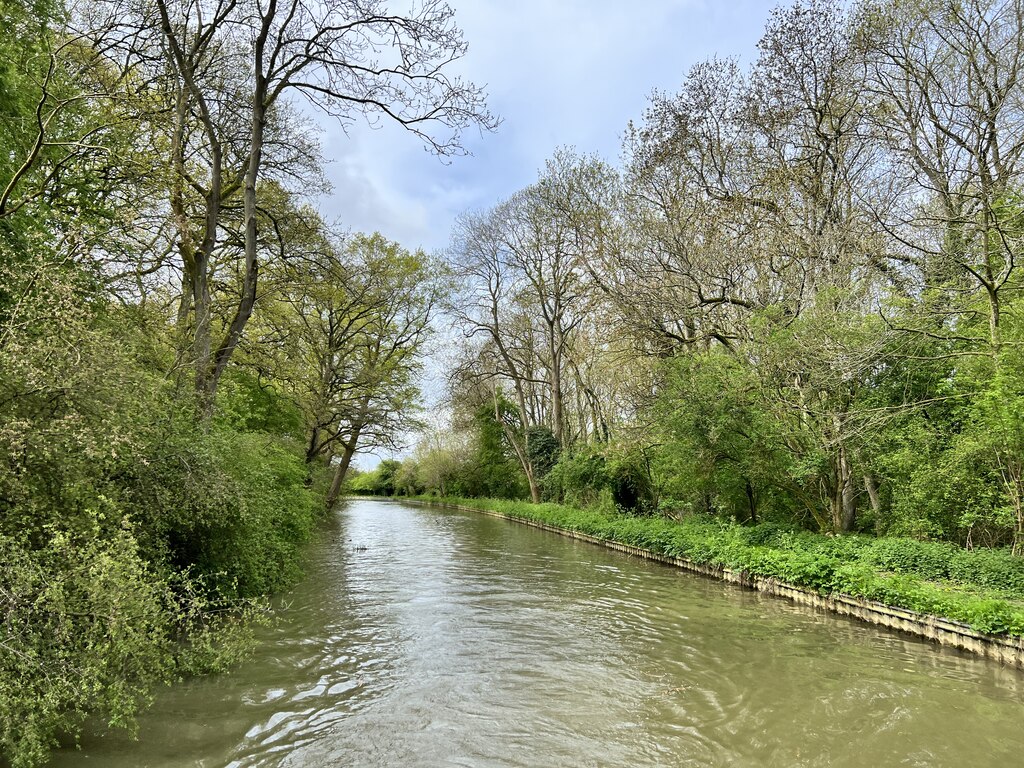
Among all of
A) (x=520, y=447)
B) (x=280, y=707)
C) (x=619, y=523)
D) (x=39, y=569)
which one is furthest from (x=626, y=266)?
(x=520, y=447)

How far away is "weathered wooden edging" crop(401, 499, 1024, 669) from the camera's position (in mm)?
7555

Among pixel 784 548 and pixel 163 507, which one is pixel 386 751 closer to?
pixel 163 507

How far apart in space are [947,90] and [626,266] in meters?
8.02

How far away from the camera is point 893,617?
9219 millimetres

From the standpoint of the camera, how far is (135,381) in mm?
5836

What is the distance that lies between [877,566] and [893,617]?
59.5 inches

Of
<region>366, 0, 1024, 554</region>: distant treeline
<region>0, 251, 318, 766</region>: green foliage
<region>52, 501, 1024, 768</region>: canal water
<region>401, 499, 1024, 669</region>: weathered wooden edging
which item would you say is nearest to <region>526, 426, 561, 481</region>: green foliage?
<region>366, 0, 1024, 554</region>: distant treeline

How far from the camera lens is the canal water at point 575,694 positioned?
16.6 ft

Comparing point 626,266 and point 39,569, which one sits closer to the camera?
point 39,569

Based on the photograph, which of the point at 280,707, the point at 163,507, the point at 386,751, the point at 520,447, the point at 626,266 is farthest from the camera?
the point at 520,447

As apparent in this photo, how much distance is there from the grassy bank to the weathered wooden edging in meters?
0.10

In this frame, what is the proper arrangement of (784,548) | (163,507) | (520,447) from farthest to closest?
(520,447)
(784,548)
(163,507)

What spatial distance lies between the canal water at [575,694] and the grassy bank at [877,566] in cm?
62

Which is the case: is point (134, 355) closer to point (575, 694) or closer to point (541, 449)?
point (575, 694)
